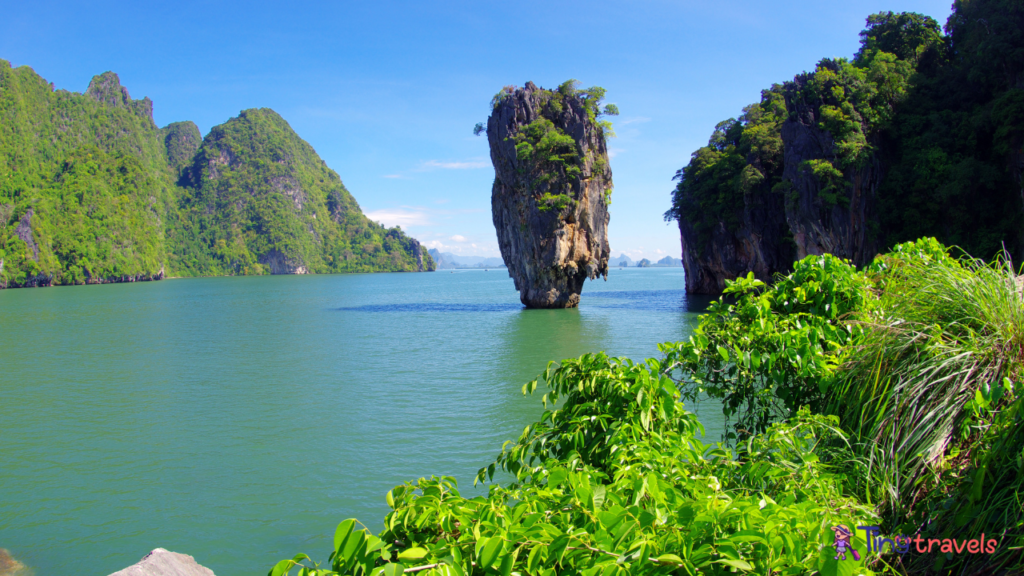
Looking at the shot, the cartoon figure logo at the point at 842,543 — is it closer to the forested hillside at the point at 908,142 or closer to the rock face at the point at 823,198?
the forested hillside at the point at 908,142

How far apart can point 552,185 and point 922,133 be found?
18596mm

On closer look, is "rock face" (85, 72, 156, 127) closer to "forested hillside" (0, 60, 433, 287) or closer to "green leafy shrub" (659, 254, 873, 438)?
"forested hillside" (0, 60, 433, 287)

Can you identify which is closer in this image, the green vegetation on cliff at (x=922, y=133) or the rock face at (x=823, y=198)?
the green vegetation on cliff at (x=922, y=133)

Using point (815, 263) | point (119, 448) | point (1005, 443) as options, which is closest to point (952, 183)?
point (815, 263)

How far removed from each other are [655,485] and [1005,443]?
4.87 ft

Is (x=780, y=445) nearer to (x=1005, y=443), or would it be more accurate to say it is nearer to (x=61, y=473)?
(x=1005, y=443)

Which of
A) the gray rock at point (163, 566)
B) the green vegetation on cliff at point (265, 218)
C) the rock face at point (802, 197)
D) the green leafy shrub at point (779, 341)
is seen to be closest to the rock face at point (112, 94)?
the green vegetation on cliff at point (265, 218)

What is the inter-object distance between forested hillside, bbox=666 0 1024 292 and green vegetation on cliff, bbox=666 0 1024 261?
0.05 meters

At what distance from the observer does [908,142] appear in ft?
90.5

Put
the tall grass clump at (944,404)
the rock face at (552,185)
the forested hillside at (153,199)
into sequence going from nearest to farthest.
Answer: the tall grass clump at (944,404) < the rock face at (552,185) < the forested hillside at (153,199)

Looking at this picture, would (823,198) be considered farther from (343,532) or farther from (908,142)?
(343,532)

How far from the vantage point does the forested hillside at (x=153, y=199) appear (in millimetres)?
94562

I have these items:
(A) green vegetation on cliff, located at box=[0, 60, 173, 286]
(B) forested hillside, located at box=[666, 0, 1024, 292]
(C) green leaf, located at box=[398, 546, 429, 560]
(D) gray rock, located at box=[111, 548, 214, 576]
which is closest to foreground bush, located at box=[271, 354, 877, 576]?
(C) green leaf, located at box=[398, 546, 429, 560]

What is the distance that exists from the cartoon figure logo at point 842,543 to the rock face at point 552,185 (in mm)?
30845
